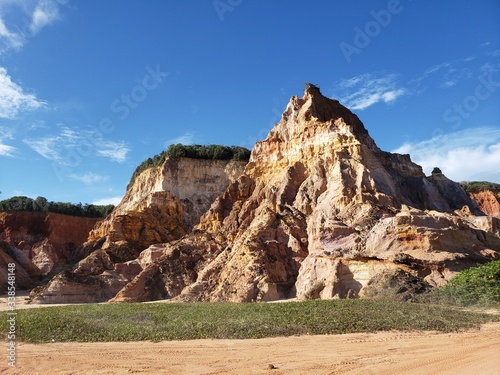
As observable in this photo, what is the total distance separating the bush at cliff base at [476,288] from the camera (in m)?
17.6

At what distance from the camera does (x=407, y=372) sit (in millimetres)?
8836

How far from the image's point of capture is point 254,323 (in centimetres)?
1430

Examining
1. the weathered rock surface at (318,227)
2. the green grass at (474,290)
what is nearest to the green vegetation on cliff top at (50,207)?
the weathered rock surface at (318,227)

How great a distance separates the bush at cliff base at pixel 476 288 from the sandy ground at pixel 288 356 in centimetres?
526

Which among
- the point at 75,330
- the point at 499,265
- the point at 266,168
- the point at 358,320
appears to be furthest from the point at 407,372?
the point at 266,168

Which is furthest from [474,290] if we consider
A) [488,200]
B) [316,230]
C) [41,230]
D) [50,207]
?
[50,207]

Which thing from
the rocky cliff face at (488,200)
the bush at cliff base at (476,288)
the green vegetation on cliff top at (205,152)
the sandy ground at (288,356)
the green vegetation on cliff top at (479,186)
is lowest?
the sandy ground at (288,356)

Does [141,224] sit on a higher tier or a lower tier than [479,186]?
lower

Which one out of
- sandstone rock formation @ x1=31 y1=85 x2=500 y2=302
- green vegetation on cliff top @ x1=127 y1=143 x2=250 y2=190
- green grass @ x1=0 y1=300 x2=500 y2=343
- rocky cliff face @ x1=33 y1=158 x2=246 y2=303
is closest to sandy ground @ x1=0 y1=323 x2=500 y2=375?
green grass @ x1=0 y1=300 x2=500 y2=343

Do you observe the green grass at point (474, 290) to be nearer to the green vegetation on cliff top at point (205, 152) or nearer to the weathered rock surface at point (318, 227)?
the weathered rock surface at point (318, 227)

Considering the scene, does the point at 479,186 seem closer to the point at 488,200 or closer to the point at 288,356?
the point at 488,200

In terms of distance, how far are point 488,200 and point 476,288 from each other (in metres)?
74.9

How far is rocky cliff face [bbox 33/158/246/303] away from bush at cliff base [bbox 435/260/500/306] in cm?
2747

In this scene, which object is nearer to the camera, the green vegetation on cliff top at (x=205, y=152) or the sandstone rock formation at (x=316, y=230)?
the sandstone rock formation at (x=316, y=230)
